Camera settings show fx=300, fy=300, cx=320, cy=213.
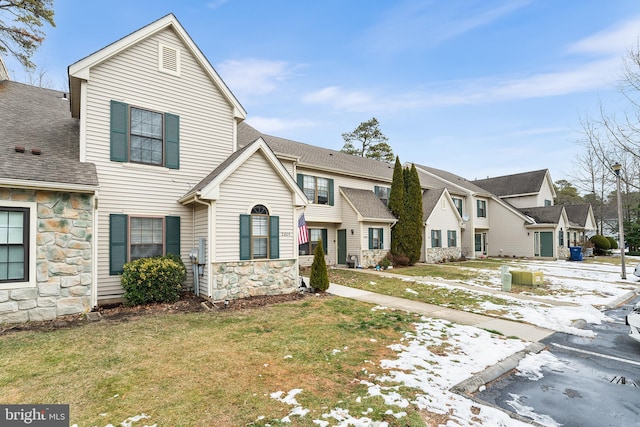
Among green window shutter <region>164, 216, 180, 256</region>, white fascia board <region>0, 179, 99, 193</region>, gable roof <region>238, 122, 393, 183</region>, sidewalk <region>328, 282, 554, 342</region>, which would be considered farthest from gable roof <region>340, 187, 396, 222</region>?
white fascia board <region>0, 179, 99, 193</region>

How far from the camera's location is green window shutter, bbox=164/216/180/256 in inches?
382

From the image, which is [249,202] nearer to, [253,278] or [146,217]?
[253,278]

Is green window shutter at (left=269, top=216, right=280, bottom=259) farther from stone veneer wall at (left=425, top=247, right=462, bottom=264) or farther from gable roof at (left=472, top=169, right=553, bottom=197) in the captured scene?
gable roof at (left=472, top=169, right=553, bottom=197)

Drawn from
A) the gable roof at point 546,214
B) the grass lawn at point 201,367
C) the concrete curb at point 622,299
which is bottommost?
the concrete curb at point 622,299

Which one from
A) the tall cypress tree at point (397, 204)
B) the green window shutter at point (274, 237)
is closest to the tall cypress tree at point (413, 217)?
the tall cypress tree at point (397, 204)

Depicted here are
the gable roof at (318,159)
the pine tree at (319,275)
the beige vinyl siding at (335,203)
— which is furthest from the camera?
the beige vinyl siding at (335,203)

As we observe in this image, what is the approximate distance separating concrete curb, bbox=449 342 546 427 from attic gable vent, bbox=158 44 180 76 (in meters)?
11.5

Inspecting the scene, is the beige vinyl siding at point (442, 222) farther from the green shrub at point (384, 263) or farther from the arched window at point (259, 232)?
the arched window at point (259, 232)

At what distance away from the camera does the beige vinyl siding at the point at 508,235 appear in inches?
1071

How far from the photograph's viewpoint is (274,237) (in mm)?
10297

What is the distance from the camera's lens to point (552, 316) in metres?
8.19

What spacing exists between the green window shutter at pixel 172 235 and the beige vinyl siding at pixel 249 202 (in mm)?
1737

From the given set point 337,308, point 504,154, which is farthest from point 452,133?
point 337,308

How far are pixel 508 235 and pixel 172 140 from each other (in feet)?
96.4
